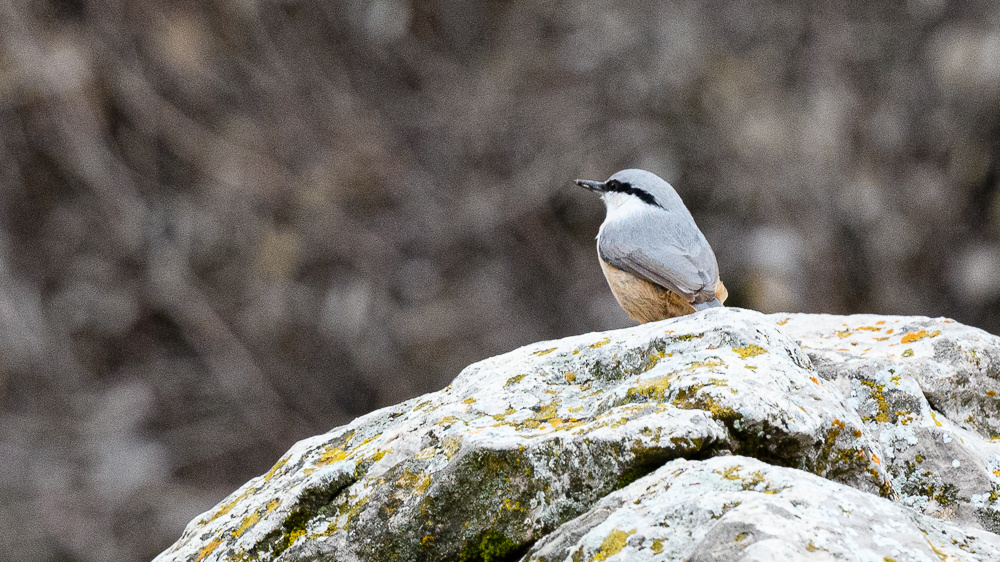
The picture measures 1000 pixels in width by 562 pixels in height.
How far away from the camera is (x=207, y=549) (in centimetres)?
248

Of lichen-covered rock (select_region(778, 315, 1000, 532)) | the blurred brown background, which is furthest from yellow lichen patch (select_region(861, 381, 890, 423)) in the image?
the blurred brown background

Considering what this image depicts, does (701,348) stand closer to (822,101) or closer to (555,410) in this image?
(555,410)

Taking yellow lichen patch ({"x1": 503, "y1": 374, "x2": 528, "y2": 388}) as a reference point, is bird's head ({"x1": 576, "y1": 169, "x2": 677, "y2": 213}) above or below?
above

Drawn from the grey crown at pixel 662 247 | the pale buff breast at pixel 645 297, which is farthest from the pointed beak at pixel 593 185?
the pale buff breast at pixel 645 297

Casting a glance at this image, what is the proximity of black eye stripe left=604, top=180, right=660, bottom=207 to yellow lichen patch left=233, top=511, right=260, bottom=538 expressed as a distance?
108 inches

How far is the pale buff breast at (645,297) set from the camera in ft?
13.5

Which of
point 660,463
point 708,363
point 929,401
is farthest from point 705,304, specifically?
point 660,463

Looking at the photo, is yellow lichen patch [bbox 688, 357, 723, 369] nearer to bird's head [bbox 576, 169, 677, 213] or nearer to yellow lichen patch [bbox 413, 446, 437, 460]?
yellow lichen patch [bbox 413, 446, 437, 460]

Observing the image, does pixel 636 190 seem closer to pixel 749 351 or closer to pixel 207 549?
pixel 749 351

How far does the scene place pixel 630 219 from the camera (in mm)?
4574

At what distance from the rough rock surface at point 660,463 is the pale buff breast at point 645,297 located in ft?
4.09

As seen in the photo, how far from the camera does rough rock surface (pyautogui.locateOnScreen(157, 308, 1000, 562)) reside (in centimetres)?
175

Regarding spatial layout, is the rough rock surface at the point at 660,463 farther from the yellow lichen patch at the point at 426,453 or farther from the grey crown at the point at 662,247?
the grey crown at the point at 662,247

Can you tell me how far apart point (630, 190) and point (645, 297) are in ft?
2.71
